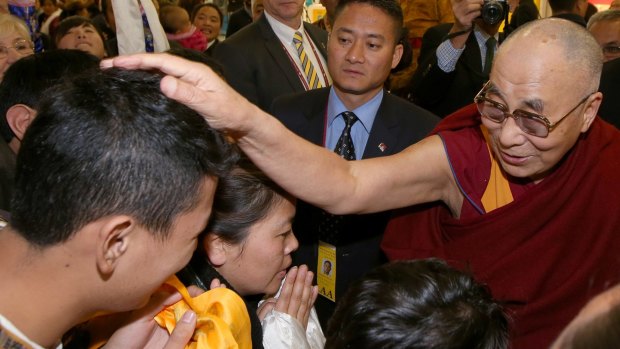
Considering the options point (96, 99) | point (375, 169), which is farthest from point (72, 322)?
point (375, 169)

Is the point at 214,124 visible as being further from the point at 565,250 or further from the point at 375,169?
the point at 565,250

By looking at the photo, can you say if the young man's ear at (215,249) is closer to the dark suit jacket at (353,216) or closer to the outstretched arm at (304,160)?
the outstretched arm at (304,160)

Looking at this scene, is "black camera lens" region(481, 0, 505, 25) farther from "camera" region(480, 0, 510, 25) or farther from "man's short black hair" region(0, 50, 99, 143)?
"man's short black hair" region(0, 50, 99, 143)

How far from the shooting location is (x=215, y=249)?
5.82ft

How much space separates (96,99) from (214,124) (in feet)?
0.83

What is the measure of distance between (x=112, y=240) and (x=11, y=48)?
2294 mm

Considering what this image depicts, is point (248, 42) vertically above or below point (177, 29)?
above

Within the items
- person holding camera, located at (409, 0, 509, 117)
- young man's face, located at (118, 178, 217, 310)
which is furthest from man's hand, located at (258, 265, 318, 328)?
person holding camera, located at (409, 0, 509, 117)

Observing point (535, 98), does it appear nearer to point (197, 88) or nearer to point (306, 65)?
point (197, 88)

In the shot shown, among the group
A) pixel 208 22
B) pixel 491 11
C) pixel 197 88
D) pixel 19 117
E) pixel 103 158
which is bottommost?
pixel 208 22

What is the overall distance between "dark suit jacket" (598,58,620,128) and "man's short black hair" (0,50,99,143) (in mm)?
2452

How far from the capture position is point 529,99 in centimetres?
182

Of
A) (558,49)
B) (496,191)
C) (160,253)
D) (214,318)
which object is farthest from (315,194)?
(558,49)

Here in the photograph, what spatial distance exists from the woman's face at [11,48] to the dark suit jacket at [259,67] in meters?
0.97
